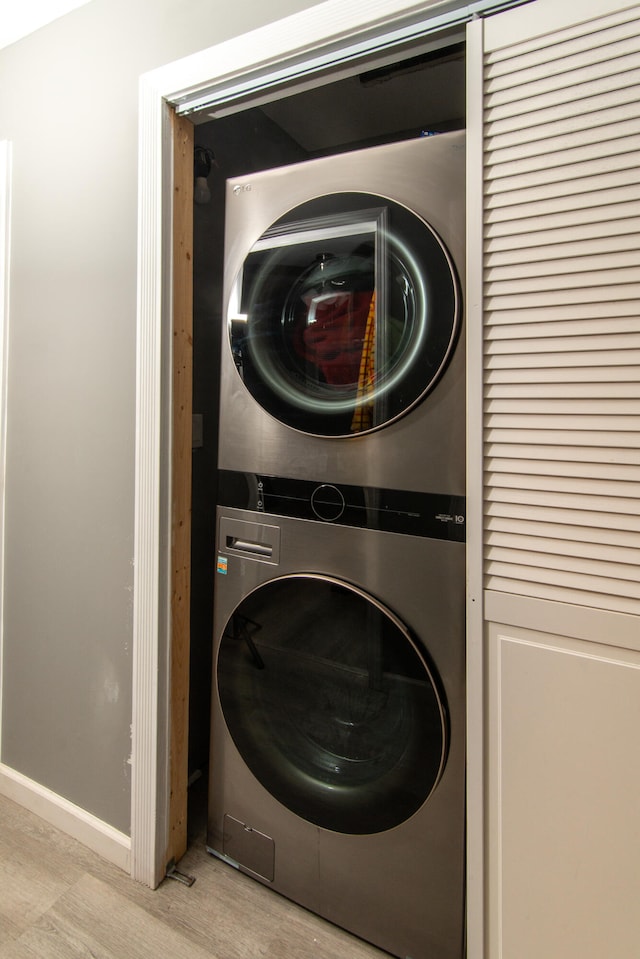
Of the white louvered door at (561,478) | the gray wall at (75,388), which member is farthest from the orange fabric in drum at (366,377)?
the gray wall at (75,388)

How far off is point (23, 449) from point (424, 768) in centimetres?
153

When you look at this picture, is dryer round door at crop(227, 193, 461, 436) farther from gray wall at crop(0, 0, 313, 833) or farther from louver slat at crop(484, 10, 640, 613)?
gray wall at crop(0, 0, 313, 833)

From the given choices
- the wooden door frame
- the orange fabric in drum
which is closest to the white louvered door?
the orange fabric in drum

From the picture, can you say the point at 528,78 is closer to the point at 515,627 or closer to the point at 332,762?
the point at 515,627

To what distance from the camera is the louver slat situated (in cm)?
86

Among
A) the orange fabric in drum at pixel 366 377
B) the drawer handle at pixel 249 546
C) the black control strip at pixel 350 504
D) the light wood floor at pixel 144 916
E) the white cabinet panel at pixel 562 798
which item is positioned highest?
the orange fabric in drum at pixel 366 377

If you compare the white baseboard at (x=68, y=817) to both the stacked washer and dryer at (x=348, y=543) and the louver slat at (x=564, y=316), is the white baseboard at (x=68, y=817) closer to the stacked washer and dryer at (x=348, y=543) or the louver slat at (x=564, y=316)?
the stacked washer and dryer at (x=348, y=543)

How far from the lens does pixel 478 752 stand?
39.5 inches

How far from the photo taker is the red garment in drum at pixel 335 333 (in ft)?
3.82

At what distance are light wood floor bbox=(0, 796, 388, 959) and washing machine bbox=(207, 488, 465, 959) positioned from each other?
0.18 ft

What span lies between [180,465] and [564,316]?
101 centimetres

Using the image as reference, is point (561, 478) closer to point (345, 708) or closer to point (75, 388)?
point (345, 708)

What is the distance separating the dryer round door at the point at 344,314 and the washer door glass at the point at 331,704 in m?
0.44

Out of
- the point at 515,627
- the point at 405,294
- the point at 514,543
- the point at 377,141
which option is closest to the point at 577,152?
the point at 405,294
